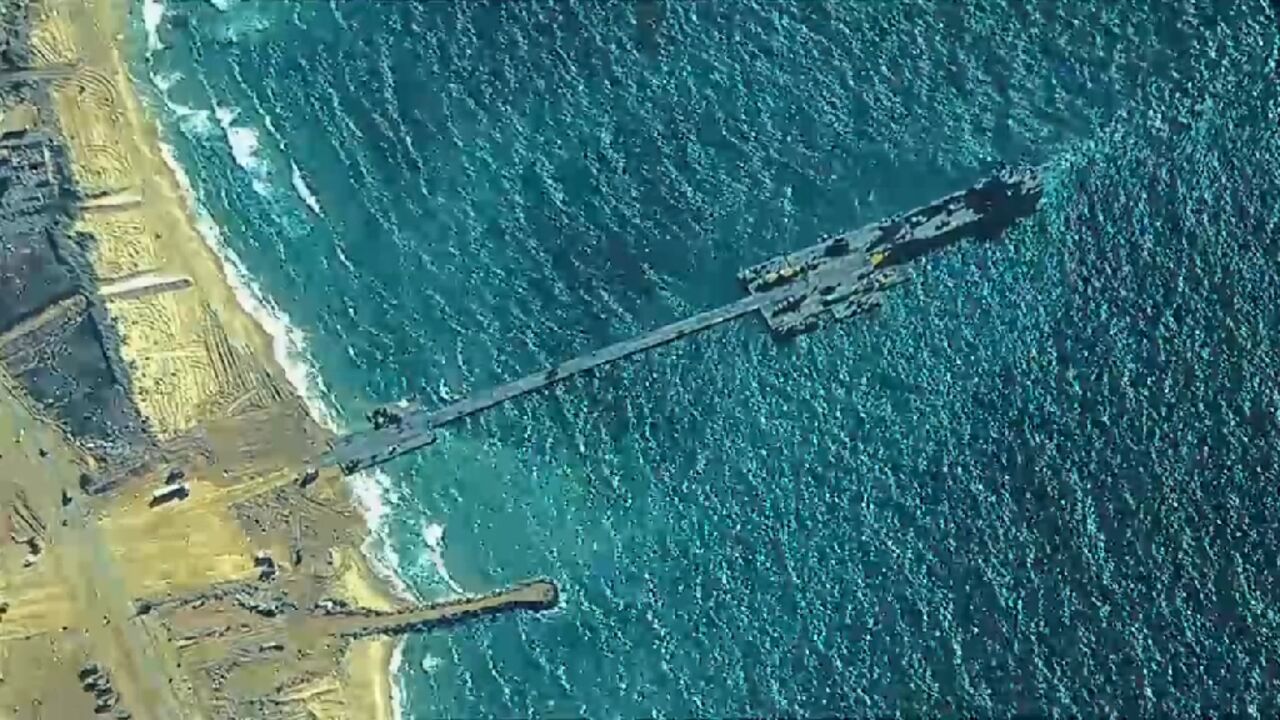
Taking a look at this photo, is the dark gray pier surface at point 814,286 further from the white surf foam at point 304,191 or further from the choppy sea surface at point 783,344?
the white surf foam at point 304,191

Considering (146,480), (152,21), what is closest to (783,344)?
(146,480)

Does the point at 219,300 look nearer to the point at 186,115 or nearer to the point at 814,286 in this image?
the point at 186,115

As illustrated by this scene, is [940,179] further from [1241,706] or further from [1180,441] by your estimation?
[1241,706]

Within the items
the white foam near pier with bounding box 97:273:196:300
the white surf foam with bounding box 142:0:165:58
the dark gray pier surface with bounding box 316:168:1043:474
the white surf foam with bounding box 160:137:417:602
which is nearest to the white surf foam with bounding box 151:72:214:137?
the white surf foam with bounding box 160:137:417:602

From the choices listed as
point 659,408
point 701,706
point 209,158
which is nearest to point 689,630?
point 701,706

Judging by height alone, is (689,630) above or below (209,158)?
below

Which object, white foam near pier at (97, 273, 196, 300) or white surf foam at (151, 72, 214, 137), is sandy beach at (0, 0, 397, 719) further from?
white surf foam at (151, 72, 214, 137)
